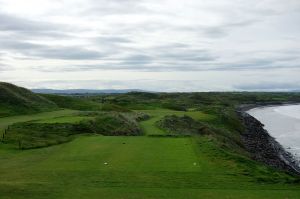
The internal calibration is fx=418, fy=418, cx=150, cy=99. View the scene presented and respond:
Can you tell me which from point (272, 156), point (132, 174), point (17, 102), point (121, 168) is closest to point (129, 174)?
point (132, 174)

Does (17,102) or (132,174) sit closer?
(132,174)

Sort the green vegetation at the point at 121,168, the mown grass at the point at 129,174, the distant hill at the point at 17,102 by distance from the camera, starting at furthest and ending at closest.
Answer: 1. the distant hill at the point at 17,102
2. the green vegetation at the point at 121,168
3. the mown grass at the point at 129,174

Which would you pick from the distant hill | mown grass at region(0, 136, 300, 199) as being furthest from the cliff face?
the distant hill

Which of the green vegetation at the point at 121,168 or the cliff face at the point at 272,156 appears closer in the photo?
the green vegetation at the point at 121,168

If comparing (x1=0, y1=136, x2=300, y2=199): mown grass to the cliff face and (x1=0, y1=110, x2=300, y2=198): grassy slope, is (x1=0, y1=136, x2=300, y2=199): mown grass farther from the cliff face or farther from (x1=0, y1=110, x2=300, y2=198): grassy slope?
the cliff face

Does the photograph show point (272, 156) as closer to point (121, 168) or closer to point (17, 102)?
point (121, 168)

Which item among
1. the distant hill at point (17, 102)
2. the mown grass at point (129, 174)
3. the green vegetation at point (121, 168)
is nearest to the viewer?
the mown grass at point (129, 174)

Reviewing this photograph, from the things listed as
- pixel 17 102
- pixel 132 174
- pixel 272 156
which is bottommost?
pixel 272 156

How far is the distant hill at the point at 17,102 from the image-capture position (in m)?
59.8

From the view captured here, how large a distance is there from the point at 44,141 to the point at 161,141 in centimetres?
997

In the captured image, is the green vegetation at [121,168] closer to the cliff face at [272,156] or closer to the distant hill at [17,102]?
the cliff face at [272,156]

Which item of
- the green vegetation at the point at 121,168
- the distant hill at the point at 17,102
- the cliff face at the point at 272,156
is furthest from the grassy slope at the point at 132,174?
the distant hill at the point at 17,102

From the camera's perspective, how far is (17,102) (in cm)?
6312

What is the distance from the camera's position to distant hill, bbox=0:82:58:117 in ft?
196
